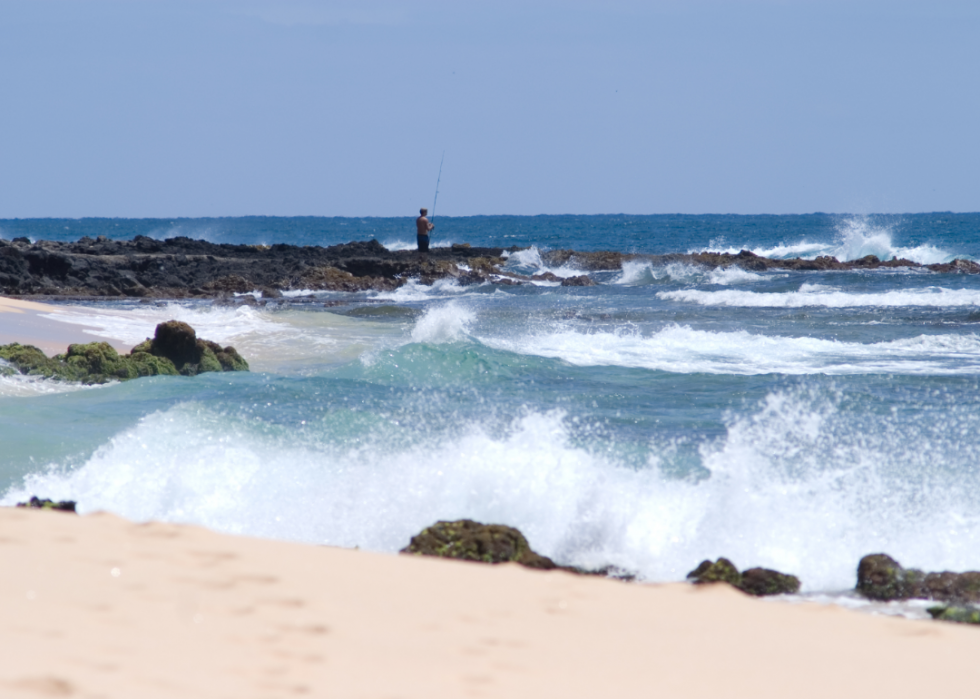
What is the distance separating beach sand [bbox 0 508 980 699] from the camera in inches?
109

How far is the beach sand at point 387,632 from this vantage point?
2.78 meters

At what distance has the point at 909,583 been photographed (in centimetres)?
471

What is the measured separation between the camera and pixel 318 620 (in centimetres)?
327

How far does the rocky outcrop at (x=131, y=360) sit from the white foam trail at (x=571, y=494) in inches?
131

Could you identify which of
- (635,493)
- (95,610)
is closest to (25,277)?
(635,493)

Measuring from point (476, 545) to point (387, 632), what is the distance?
5.54 ft

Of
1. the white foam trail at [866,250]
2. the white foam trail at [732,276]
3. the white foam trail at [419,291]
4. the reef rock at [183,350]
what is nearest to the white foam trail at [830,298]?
the white foam trail at [732,276]

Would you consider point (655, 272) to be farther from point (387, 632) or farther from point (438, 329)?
point (387, 632)

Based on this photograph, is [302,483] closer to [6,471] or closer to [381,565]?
[6,471]

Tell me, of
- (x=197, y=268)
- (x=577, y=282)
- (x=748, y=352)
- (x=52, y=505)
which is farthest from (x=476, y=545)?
(x=577, y=282)

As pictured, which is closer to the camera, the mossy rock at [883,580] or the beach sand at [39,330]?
the mossy rock at [883,580]

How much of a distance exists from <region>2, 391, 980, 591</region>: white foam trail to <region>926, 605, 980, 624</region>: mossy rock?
759 millimetres

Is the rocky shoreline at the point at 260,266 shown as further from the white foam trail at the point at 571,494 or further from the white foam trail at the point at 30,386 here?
the white foam trail at the point at 571,494

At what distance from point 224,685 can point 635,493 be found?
3.87m
